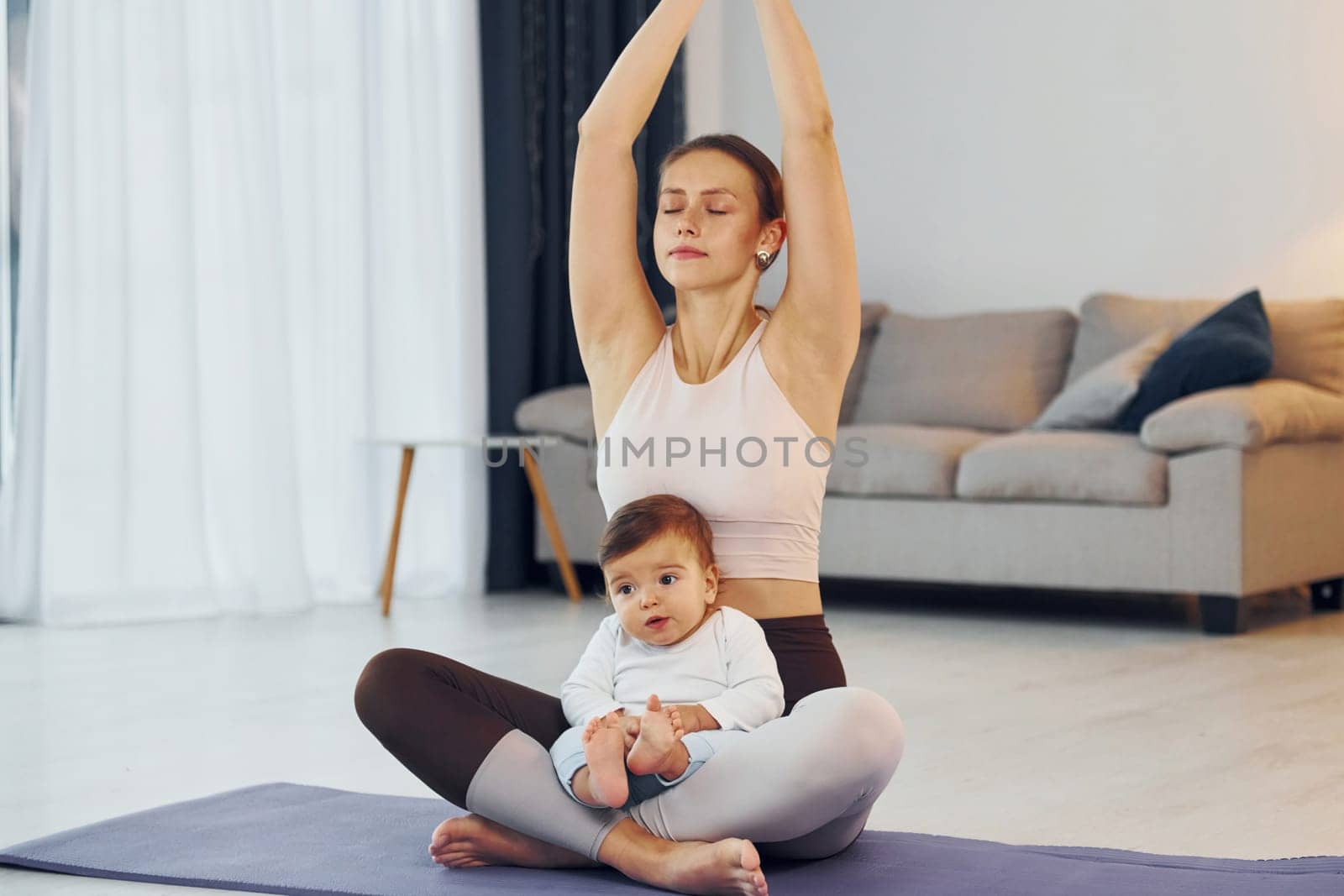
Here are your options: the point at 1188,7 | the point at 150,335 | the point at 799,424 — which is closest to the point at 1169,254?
the point at 1188,7

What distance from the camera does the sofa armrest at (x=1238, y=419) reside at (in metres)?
3.94

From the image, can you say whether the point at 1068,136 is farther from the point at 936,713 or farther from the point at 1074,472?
the point at 936,713

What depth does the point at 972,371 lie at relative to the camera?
5070 mm

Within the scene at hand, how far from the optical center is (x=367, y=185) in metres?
4.82

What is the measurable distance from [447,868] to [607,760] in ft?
0.97

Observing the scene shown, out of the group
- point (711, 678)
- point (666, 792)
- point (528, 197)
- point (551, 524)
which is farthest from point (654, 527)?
point (528, 197)

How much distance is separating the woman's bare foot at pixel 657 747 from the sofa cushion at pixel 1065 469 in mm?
2738

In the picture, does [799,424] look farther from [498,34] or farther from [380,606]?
[498,34]

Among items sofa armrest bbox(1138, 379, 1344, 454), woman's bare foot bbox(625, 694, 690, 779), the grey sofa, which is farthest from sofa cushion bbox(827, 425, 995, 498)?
woman's bare foot bbox(625, 694, 690, 779)

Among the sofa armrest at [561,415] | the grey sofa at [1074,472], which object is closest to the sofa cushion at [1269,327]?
the grey sofa at [1074,472]

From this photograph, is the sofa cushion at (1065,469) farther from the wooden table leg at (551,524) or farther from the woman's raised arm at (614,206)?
the woman's raised arm at (614,206)

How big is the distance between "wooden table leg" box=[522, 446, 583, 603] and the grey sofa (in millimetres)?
84

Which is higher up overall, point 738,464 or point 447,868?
point 738,464

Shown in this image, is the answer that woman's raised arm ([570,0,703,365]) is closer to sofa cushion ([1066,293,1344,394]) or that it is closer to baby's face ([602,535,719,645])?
baby's face ([602,535,719,645])
